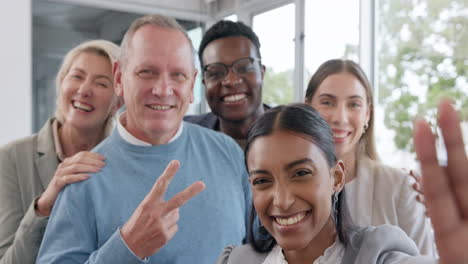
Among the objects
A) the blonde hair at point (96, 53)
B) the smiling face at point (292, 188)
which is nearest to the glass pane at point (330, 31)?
the blonde hair at point (96, 53)

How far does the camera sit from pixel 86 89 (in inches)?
79.2

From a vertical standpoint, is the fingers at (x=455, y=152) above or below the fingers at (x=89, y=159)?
above

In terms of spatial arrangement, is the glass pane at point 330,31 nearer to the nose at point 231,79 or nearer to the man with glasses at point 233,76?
the man with glasses at point 233,76

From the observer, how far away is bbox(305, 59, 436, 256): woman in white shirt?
187 cm

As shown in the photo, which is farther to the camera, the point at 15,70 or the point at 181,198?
the point at 15,70

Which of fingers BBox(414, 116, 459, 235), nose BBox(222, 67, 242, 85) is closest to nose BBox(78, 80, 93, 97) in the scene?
nose BBox(222, 67, 242, 85)

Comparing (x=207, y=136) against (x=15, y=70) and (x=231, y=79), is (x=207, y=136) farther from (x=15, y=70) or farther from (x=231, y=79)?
(x=15, y=70)

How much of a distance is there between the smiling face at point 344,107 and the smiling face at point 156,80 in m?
0.65

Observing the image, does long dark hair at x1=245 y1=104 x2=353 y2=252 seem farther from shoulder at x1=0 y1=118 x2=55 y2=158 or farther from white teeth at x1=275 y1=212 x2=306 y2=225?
shoulder at x1=0 y1=118 x2=55 y2=158

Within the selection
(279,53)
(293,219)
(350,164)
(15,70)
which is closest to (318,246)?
(293,219)

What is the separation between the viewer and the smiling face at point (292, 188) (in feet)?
4.15

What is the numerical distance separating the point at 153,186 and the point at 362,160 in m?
0.98

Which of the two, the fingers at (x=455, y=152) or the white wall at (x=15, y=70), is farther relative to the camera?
the white wall at (x=15, y=70)

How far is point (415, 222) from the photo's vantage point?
1.85 metres
